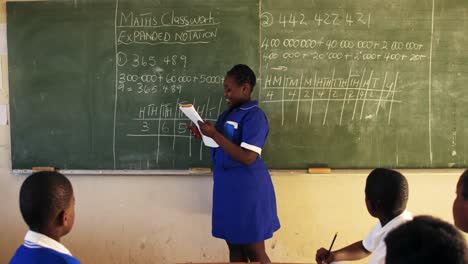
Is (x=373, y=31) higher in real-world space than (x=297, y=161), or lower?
higher

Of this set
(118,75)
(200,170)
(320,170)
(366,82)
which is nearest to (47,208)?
(200,170)

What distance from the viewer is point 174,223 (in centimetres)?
322

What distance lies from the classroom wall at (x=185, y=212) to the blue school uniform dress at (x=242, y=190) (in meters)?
0.63

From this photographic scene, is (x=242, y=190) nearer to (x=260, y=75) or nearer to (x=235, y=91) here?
(x=235, y=91)

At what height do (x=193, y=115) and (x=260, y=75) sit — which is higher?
(x=260, y=75)

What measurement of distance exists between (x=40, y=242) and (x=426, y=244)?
1.21m

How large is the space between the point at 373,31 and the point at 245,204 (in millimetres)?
1567

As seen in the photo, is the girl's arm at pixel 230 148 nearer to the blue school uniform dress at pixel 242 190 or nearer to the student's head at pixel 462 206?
the blue school uniform dress at pixel 242 190

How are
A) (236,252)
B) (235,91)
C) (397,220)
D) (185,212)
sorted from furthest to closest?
(185,212) < (236,252) < (235,91) < (397,220)

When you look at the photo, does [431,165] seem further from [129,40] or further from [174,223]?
[129,40]

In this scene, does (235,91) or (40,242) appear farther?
(235,91)

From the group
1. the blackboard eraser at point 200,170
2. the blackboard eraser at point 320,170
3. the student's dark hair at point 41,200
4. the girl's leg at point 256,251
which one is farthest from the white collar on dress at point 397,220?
the blackboard eraser at point 200,170

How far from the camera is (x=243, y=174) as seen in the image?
2.52 m

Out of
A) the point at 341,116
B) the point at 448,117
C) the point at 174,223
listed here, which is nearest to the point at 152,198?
the point at 174,223
